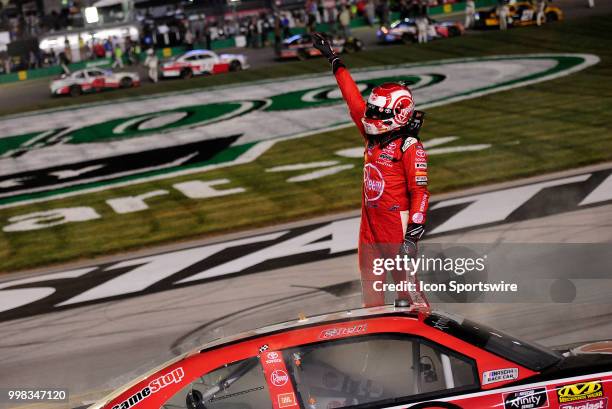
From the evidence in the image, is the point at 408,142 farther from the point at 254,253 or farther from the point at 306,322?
the point at 254,253

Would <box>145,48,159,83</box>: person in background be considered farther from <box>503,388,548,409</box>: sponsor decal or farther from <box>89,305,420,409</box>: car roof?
<box>503,388,548,409</box>: sponsor decal

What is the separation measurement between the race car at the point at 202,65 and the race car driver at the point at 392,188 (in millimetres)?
34906

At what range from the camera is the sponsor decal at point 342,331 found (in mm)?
6773

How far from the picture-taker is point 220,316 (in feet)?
38.7

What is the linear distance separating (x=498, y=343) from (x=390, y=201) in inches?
91.1

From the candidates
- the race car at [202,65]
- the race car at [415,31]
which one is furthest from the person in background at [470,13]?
the race car at [202,65]

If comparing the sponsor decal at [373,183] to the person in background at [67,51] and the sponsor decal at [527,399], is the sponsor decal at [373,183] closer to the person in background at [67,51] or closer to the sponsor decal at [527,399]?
the sponsor decal at [527,399]

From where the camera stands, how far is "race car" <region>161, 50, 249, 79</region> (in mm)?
43312

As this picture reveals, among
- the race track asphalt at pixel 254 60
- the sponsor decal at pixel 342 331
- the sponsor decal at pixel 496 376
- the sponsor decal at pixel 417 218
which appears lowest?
the race track asphalt at pixel 254 60

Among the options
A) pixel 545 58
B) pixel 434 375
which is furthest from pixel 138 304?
pixel 545 58

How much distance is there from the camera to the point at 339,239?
1480 centimetres

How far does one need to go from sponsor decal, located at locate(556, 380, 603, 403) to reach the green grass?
10.6 m

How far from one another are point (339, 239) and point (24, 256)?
5.79 meters

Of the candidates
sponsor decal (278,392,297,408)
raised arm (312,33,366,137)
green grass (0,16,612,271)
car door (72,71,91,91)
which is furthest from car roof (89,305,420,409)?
car door (72,71,91,91)
